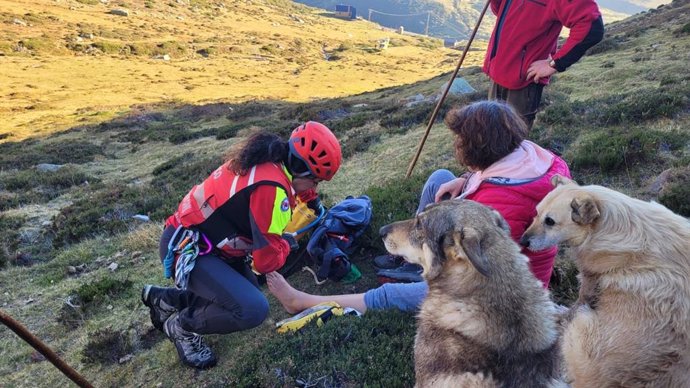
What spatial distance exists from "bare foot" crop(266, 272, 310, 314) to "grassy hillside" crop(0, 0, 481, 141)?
27.8 metres

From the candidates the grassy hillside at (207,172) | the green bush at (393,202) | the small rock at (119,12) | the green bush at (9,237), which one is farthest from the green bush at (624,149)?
the small rock at (119,12)

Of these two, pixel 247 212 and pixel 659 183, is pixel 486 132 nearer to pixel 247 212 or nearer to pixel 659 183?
pixel 247 212

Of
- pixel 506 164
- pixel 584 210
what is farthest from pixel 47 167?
pixel 584 210

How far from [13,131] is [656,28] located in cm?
3880

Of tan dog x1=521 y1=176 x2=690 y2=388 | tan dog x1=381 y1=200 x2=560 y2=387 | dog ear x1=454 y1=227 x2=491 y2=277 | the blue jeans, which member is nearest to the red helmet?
the blue jeans

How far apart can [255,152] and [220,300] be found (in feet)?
5.10

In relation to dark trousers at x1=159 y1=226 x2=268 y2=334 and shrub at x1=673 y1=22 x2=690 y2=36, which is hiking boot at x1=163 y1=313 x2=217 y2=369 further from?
shrub at x1=673 y1=22 x2=690 y2=36

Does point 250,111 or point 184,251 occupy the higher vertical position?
point 184,251

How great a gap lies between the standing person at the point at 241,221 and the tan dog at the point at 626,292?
2.35m

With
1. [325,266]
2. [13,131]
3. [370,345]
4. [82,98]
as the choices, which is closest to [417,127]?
[325,266]

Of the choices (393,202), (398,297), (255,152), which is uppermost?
(255,152)

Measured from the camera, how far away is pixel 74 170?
17.8 m

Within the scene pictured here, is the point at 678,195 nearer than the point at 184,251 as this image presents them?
No

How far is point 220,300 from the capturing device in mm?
4414
